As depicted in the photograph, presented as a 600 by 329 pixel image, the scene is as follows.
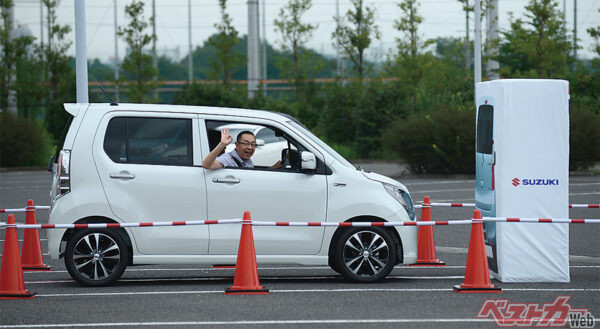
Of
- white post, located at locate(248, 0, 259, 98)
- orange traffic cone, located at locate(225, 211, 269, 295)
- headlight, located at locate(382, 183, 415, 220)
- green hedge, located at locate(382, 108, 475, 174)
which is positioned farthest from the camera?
white post, located at locate(248, 0, 259, 98)

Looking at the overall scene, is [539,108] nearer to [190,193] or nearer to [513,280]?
[513,280]

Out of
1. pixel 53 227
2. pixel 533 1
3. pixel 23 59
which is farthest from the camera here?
pixel 23 59

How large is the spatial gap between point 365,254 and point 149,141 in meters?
2.61

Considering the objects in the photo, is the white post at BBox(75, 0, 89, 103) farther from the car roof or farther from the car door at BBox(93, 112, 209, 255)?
the car door at BBox(93, 112, 209, 255)

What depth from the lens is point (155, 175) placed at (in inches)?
388

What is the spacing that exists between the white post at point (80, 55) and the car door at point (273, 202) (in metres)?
6.11

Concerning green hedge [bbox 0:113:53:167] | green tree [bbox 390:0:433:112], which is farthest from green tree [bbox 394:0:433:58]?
green hedge [bbox 0:113:53:167]

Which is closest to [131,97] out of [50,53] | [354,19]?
[50,53]

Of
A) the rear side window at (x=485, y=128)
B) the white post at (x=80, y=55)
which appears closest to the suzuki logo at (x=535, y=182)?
the rear side window at (x=485, y=128)

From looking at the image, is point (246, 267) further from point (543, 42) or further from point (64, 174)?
point (543, 42)

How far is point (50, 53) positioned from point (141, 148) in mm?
34173

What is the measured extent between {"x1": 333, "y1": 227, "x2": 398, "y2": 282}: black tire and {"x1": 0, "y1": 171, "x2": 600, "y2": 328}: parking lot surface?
180 mm

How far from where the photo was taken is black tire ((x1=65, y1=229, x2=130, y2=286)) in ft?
31.7

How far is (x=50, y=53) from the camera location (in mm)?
42406
